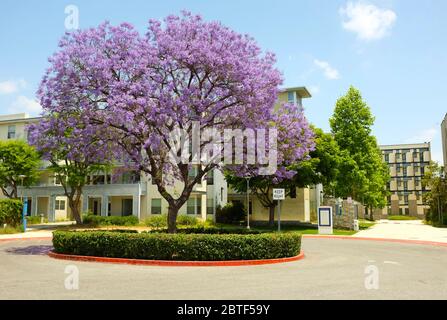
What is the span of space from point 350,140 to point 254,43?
99.8 feet

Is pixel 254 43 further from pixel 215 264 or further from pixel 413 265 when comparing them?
pixel 413 265

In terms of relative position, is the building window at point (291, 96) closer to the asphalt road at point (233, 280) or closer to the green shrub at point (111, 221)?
the green shrub at point (111, 221)

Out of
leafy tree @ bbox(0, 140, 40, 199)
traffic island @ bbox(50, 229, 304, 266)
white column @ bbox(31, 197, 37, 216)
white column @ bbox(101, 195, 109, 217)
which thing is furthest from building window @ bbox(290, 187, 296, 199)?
white column @ bbox(31, 197, 37, 216)

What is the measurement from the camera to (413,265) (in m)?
15.9

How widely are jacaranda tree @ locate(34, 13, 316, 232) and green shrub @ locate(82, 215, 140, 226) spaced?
2337 centimetres

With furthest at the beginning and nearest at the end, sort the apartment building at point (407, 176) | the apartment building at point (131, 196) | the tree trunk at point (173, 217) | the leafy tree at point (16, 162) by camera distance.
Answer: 1. the apartment building at point (407, 176)
2. the apartment building at point (131, 196)
3. the leafy tree at point (16, 162)
4. the tree trunk at point (173, 217)

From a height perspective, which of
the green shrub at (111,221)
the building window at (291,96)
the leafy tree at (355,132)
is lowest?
the green shrub at (111,221)

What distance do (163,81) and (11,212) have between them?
22.9 metres

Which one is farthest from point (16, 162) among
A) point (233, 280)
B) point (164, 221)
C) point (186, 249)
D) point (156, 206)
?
point (233, 280)

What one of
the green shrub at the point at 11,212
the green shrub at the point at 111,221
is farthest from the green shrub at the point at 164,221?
the green shrub at the point at 11,212

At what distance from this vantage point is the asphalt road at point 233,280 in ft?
32.4

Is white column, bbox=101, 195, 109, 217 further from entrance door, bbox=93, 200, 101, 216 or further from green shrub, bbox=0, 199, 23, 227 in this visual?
green shrub, bbox=0, 199, 23, 227

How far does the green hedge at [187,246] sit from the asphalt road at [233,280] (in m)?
0.86
